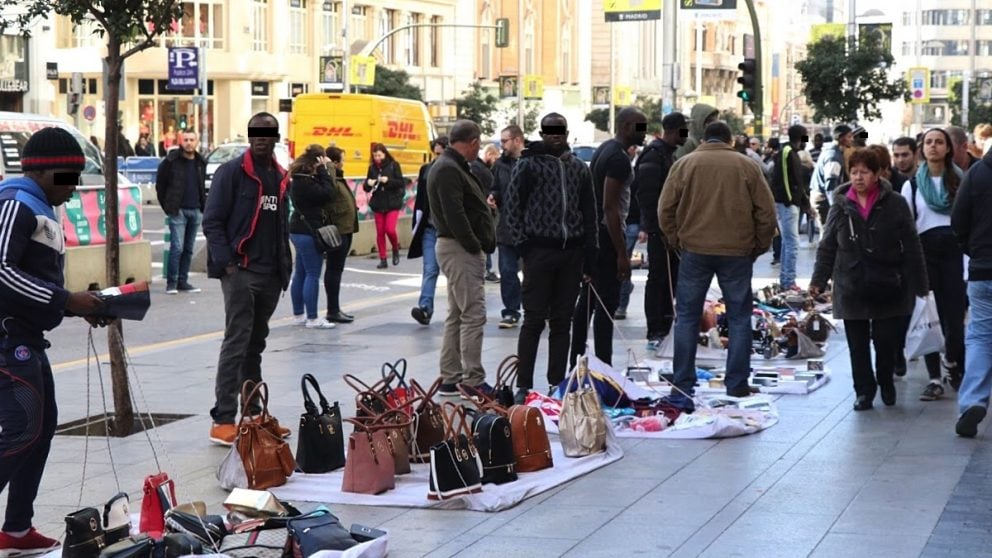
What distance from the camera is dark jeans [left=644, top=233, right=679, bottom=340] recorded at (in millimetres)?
13539

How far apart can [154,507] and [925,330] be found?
559 centimetres

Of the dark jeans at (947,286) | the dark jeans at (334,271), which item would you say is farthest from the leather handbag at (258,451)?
the dark jeans at (334,271)

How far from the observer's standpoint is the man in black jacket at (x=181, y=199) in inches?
730

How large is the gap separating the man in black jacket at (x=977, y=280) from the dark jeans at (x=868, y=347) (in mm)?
1086

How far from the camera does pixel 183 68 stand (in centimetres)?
4553

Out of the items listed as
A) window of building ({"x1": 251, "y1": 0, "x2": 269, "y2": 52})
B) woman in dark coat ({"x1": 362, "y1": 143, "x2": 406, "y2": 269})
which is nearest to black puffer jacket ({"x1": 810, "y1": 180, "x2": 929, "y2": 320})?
woman in dark coat ({"x1": 362, "y1": 143, "x2": 406, "y2": 269})

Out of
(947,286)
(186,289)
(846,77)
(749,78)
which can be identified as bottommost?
(186,289)

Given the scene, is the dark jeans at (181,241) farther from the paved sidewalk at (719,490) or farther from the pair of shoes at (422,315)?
the paved sidewalk at (719,490)

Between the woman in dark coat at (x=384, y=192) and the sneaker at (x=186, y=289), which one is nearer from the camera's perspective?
the sneaker at (x=186, y=289)

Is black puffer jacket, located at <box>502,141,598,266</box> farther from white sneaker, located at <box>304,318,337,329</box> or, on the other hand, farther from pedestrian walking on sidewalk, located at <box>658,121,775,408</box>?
white sneaker, located at <box>304,318,337,329</box>

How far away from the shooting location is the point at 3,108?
5509 cm

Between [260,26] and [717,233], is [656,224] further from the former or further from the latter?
[260,26]

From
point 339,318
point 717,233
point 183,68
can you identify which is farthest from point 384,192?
point 183,68

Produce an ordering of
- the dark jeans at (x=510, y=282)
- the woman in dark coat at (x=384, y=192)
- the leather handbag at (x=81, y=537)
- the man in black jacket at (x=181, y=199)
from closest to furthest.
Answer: the leather handbag at (x=81, y=537) → the dark jeans at (x=510, y=282) → the man in black jacket at (x=181, y=199) → the woman in dark coat at (x=384, y=192)
